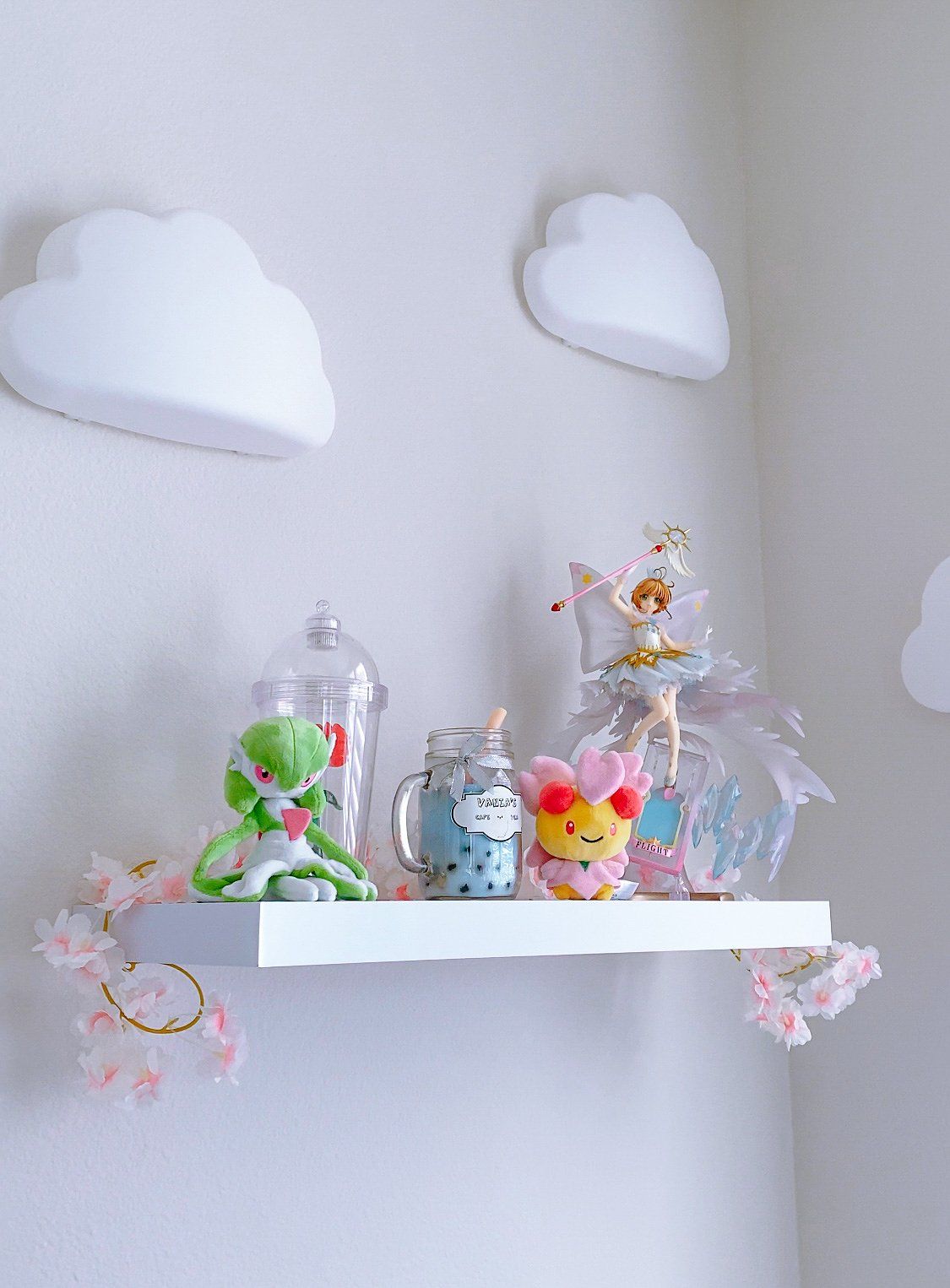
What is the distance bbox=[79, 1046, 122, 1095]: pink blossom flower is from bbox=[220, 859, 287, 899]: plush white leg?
0.16m

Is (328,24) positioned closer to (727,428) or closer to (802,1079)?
(727,428)

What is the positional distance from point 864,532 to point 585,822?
2.09 feet

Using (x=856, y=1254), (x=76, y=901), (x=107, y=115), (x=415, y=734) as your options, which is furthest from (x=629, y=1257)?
(x=107, y=115)

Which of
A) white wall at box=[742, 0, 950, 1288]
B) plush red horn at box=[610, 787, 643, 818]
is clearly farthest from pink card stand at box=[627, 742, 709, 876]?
white wall at box=[742, 0, 950, 1288]

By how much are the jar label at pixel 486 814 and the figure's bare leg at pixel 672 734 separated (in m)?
0.20

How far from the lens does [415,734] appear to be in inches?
41.7

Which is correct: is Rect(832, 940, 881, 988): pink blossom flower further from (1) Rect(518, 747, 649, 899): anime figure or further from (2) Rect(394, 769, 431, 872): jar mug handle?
(2) Rect(394, 769, 431, 872): jar mug handle

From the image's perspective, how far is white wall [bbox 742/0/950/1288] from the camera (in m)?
1.23

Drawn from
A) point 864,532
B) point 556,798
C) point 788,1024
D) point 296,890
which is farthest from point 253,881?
point 864,532

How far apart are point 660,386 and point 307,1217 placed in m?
0.93

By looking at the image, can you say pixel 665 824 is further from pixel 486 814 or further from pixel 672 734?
pixel 486 814

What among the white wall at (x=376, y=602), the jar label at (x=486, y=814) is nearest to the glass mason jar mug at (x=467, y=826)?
the jar label at (x=486, y=814)

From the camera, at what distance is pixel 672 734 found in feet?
3.36

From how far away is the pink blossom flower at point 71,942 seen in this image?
2.58ft
